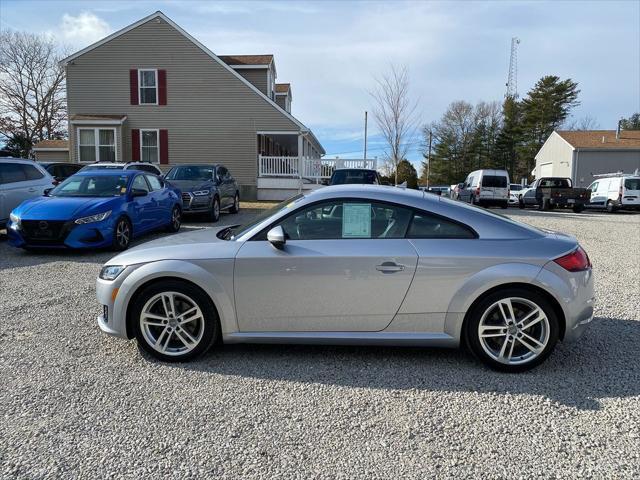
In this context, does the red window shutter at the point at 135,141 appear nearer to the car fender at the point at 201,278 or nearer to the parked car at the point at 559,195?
the parked car at the point at 559,195

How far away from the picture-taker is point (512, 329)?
3.57 metres

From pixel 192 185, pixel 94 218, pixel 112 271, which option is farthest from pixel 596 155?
pixel 112 271

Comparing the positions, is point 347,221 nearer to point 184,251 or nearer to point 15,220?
point 184,251

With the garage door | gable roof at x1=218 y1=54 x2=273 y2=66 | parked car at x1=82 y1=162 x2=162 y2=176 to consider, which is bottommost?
parked car at x1=82 y1=162 x2=162 y2=176

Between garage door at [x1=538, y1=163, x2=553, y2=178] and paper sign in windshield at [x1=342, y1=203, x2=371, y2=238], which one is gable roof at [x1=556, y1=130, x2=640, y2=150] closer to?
garage door at [x1=538, y1=163, x2=553, y2=178]

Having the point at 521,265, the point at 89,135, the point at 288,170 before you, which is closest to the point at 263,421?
the point at 521,265

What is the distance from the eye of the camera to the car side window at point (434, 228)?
12.0 feet

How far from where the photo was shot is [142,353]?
3936 mm

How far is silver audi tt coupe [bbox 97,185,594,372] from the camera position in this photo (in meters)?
3.54

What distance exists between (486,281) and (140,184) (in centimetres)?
806

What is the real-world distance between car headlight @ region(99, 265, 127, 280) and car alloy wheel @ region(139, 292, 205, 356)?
1.13ft

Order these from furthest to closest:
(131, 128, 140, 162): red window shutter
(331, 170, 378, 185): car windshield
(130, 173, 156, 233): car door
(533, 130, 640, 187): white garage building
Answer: (533, 130, 640, 187): white garage building, (131, 128, 140, 162): red window shutter, (331, 170, 378, 185): car windshield, (130, 173, 156, 233): car door

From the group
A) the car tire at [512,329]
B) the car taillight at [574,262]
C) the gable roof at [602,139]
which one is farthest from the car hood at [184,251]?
the gable roof at [602,139]

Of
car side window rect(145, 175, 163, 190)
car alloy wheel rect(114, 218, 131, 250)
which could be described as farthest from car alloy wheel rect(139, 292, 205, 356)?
car side window rect(145, 175, 163, 190)
